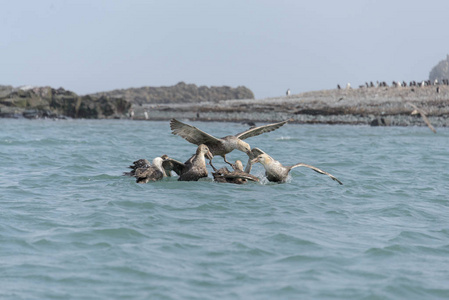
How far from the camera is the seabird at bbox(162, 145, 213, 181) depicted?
12.3 metres

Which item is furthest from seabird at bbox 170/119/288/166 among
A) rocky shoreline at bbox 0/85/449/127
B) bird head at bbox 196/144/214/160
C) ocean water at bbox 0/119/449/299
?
rocky shoreline at bbox 0/85/449/127

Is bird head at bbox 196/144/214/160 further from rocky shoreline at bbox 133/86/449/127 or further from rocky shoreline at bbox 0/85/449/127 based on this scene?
rocky shoreline at bbox 0/85/449/127

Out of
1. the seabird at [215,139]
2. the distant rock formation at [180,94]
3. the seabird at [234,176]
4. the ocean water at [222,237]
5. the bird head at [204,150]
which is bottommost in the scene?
the ocean water at [222,237]

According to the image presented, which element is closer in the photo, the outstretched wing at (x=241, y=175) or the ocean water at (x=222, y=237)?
the ocean water at (x=222, y=237)

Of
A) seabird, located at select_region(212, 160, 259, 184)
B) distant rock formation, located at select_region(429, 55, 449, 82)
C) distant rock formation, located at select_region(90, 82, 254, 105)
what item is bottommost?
seabird, located at select_region(212, 160, 259, 184)

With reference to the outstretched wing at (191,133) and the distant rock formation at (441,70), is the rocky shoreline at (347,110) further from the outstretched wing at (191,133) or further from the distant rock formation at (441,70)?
the distant rock formation at (441,70)

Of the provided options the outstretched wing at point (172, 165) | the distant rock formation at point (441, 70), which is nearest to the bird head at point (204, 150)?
the outstretched wing at point (172, 165)

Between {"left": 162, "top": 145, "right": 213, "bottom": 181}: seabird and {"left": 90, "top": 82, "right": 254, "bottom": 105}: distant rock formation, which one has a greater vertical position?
{"left": 90, "top": 82, "right": 254, "bottom": 105}: distant rock formation

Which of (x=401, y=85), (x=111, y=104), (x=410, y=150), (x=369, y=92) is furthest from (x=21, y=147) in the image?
(x=401, y=85)

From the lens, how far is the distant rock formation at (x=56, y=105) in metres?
54.9

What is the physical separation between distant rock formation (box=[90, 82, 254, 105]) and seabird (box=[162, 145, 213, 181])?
77.8 meters

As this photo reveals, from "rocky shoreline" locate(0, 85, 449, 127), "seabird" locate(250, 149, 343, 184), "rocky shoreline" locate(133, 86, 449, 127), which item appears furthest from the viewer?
"rocky shoreline" locate(0, 85, 449, 127)

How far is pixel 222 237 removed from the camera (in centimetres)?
801

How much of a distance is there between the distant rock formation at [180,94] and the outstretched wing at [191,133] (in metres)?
78.2
